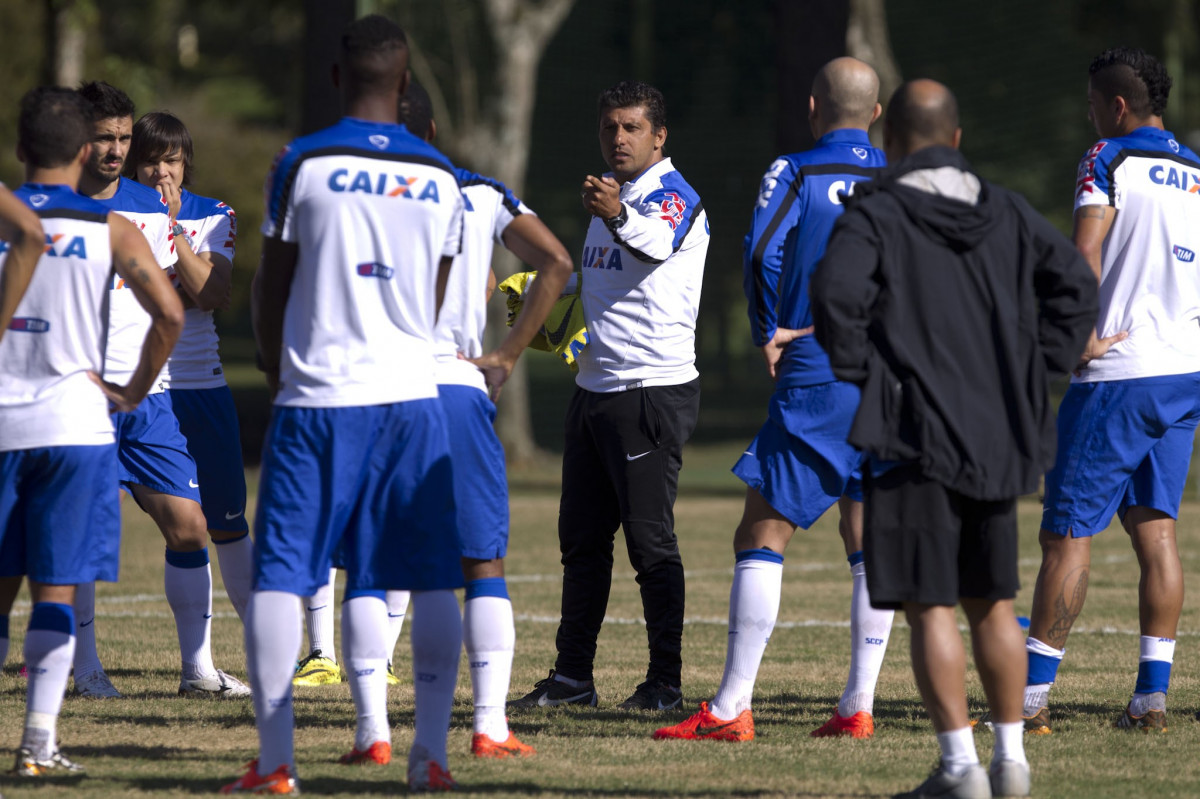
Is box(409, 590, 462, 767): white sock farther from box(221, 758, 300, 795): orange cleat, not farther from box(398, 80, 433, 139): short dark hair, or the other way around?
box(398, 80, 433, 139): short dark hair

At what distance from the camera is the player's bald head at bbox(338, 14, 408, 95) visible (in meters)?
4.66

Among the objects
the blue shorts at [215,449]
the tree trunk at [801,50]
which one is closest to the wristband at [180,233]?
the blue shorts at [215,449]

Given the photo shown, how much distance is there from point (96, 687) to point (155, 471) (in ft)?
3.30

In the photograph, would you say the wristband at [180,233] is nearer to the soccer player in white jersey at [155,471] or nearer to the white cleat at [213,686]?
the soccer player in white jersey at [155,471]

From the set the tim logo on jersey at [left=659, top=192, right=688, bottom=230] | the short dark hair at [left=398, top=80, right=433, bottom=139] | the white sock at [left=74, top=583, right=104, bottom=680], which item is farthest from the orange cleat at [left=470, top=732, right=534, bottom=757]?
the white sock at [left=74, top=583, right=104, bottom=680]

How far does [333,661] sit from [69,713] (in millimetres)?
1381

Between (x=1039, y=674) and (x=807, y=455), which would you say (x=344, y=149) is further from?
(x=1039, y=674)

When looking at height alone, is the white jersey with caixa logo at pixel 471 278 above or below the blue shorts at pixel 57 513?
above

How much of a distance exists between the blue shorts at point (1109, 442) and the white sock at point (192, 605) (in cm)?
377

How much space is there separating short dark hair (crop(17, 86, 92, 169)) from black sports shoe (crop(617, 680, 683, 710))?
3315 millimetres

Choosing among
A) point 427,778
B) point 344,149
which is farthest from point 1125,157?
point 427,778

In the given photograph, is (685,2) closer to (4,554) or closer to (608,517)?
(608,517)

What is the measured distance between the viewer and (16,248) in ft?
15.5

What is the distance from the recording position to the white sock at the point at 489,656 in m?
5.48
